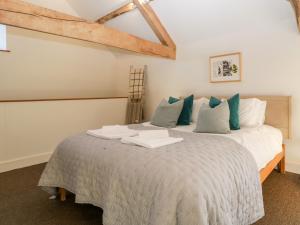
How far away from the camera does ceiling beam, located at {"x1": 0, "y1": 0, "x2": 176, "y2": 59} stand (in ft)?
6.77

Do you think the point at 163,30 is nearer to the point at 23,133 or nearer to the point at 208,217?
the point at 23,133

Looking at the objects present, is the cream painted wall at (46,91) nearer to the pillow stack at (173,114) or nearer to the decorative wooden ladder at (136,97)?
the decorative wooden ladder at (136,97)

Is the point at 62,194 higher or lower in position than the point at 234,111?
lower

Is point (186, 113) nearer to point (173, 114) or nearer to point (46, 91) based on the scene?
point (173, 114)

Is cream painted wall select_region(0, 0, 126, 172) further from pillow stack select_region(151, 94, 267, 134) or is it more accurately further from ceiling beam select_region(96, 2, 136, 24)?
pillow stack select_region(151, 94, 267, 134)

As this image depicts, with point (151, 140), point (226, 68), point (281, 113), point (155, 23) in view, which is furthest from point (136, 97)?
point (151, 140)

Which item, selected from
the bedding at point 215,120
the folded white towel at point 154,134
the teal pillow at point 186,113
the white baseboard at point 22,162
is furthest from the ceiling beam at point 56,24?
the white baseboard at point 22,162

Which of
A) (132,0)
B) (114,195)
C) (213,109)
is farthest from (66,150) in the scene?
(132,0)

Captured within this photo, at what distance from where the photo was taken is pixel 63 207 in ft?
7.00

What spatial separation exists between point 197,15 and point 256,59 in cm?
111

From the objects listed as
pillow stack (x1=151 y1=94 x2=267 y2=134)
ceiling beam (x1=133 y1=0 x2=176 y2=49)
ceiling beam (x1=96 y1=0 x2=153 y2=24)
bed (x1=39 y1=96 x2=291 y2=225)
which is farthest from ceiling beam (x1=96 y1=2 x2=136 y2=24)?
bed (x1=39 y1=96 x2=291 y2=225)

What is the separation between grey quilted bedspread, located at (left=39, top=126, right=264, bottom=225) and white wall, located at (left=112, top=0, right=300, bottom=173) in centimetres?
152

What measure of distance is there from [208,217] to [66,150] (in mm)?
1474

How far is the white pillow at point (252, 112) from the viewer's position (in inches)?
109
